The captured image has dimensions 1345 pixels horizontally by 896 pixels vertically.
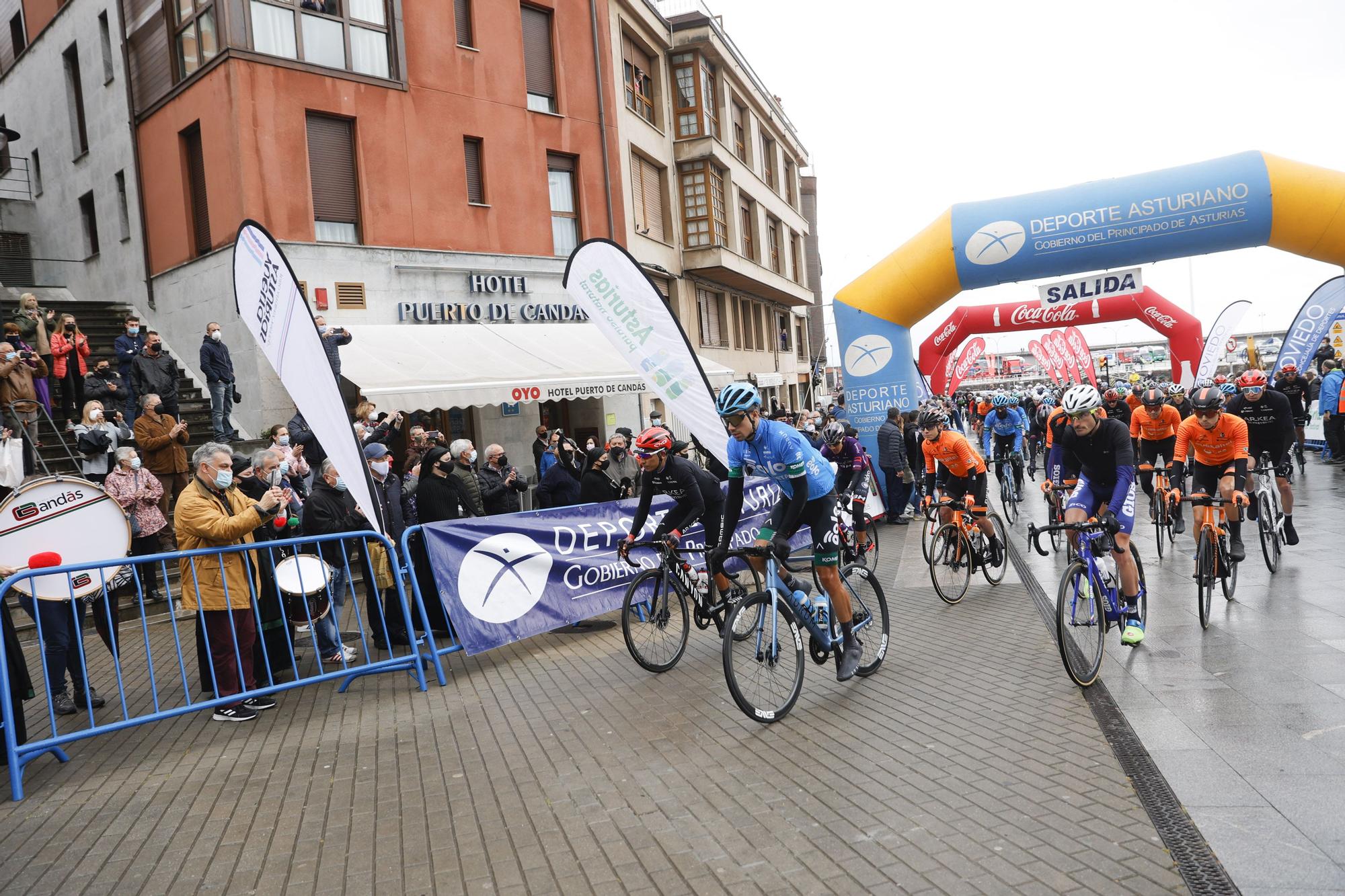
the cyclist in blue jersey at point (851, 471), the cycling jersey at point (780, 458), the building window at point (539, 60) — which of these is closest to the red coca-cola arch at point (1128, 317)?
the building window at point (539, 60)

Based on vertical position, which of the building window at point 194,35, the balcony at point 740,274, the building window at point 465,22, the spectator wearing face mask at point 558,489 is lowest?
the spectator wearing face mask at point 558,489

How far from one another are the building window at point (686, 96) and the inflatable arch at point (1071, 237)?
1303 cm

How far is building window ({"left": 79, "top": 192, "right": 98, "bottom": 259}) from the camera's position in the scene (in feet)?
66.8

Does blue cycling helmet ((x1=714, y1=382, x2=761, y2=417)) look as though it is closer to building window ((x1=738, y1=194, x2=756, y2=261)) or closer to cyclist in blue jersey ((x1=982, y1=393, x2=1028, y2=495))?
cyclist in blue jersey ((x1=982, y1=393, x2=1028, y2=495))

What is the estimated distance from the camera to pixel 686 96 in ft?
85.7

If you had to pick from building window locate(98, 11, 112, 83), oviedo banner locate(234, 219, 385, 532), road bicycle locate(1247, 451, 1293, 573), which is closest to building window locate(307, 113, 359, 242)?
building window locate(98, 11, 112, 83)

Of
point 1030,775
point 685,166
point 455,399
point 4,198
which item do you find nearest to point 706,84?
point 685,166

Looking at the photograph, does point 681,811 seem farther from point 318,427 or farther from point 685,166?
point 685,166

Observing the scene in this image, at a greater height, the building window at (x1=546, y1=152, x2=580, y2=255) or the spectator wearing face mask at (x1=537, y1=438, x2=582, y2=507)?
the building window at (x1=546, y1=152, x2=580, y2=255)

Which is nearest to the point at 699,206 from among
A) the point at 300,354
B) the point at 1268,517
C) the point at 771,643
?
the point at 1268,517

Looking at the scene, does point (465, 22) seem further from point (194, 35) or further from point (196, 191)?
point (196, 191)

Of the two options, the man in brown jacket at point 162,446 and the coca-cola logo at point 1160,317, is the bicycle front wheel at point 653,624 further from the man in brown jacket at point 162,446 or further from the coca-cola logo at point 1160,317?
the coca-cola logo at point 1160,317

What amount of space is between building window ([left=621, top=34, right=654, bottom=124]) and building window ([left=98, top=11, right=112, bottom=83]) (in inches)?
438

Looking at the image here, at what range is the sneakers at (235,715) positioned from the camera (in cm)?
612
